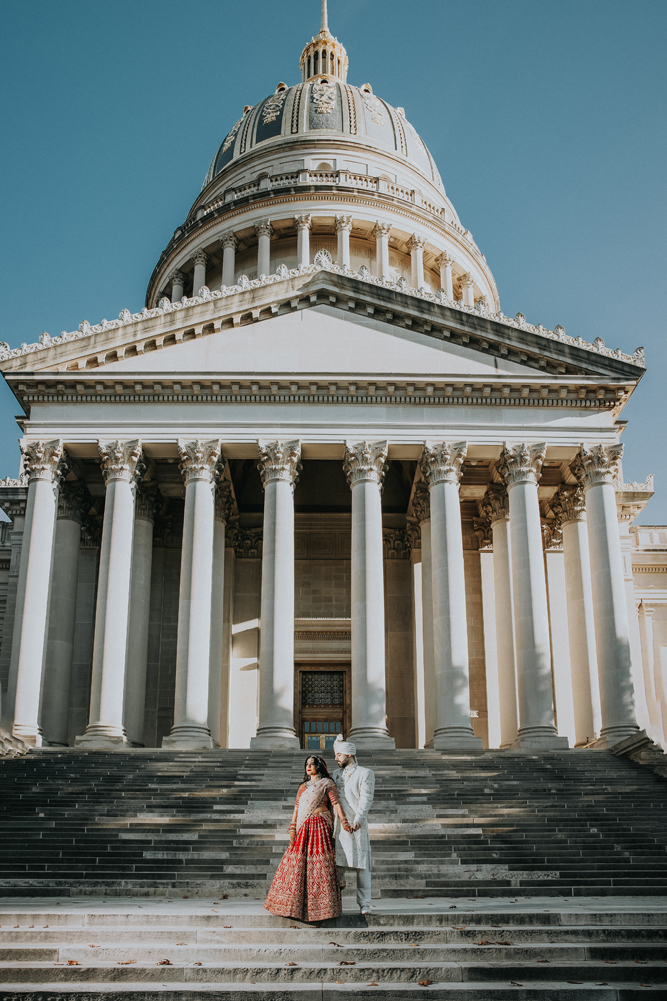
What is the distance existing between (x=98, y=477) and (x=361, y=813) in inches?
986

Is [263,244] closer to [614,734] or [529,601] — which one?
[529,601]

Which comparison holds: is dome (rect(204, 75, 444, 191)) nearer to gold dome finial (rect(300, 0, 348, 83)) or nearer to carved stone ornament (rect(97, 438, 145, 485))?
gold dome finial (rect(300, 0, 348, 83))

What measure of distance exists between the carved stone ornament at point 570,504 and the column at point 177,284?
28.7 m

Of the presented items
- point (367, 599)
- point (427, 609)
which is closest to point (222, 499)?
point (367, 599)

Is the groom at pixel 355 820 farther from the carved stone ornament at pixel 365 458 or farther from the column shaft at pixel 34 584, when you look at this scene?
the carved stone ornament at pixel 365 458

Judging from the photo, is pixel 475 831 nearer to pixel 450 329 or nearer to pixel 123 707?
pixel 123 707

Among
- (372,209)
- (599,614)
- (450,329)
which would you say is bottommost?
(599,614)

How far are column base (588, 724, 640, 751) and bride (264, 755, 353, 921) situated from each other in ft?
60.4

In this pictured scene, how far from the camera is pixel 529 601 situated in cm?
3072

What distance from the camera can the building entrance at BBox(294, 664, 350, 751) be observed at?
38031 mm

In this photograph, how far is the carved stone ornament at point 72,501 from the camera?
1336 inches

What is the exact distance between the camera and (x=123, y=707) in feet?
104

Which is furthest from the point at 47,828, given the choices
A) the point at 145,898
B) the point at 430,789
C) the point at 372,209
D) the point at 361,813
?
the point at 372,209

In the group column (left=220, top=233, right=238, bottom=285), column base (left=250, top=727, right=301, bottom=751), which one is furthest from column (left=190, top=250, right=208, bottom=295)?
column base (left=250, top=727, right=301, bottom=751)
